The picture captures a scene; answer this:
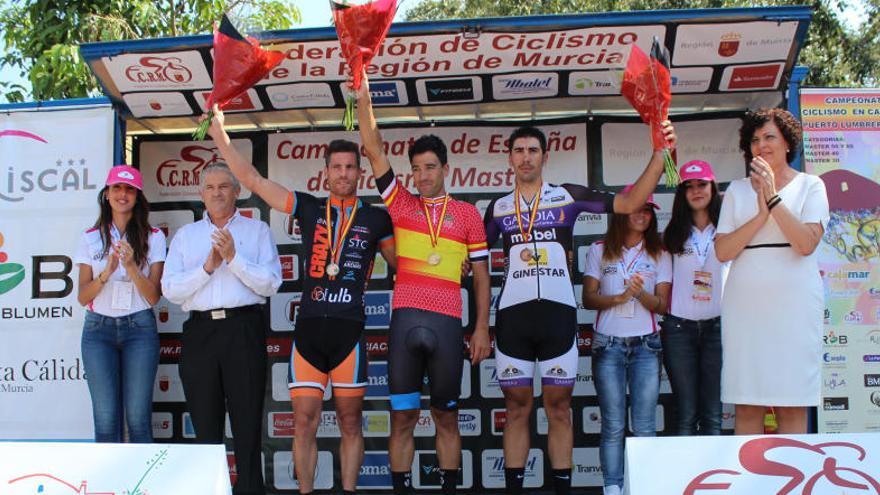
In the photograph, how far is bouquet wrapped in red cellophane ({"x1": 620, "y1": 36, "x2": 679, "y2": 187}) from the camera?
3.85 meters

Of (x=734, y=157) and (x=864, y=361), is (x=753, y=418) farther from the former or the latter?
(x=734, y=157)

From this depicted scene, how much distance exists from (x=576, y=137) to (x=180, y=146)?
8.71ft

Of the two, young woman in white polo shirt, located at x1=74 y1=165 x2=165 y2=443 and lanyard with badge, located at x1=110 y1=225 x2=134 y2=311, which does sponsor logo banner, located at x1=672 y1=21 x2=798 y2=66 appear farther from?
lanyard with badge, located at x1=110 y1=225 x2=134 y2=311

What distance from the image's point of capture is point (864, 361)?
467 centimetres

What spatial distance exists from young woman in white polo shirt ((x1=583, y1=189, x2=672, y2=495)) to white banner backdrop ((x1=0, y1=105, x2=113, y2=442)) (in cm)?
300

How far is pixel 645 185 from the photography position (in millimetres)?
3979

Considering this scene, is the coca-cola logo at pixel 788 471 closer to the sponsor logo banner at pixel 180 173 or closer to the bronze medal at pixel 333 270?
the bronze medal at pixel 333 270

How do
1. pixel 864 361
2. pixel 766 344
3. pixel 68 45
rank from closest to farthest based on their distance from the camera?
pixel 766 344, pixel 864 361, pixel 68 45

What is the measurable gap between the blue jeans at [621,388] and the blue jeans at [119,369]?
246cm

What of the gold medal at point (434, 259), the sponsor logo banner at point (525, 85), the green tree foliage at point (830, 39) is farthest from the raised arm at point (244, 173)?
the green tree foliage at point (830, 39)

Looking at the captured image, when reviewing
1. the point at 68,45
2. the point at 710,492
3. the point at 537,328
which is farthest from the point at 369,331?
the point at 68,45

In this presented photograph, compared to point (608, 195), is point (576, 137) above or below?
above

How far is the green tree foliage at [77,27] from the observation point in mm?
7117

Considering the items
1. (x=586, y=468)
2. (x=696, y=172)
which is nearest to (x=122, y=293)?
(x=586, y=468)
